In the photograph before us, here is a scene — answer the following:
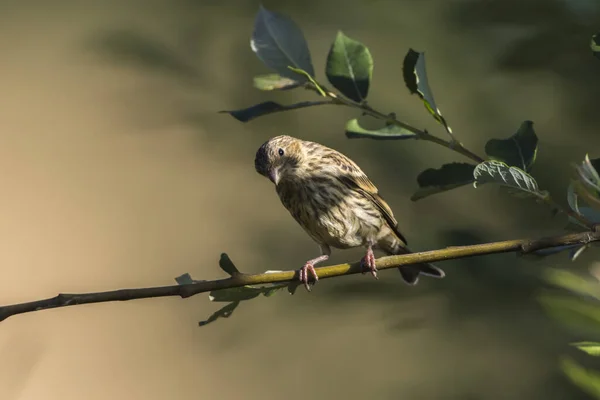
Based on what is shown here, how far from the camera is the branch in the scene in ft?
2.99

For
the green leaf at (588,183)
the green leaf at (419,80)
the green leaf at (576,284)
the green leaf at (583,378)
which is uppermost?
the green leaf at (419,80)

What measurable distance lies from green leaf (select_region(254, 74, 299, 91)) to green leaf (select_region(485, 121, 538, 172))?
30 centimetres

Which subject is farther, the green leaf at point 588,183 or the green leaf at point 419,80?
the green leaf at point 419,80

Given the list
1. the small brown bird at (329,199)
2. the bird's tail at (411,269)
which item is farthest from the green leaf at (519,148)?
the small brown bird at (329,199)

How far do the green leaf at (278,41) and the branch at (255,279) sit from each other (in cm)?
30

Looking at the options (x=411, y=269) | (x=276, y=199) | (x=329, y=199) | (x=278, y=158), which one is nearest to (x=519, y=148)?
(x=411, y=269)

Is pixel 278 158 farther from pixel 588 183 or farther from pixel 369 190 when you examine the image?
pixel 588 183

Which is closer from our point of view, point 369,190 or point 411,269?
point 411,269

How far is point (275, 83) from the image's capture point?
1210 mm

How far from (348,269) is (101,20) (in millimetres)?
4556

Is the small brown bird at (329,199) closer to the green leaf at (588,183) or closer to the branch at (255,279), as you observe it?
the branch at (255,279)

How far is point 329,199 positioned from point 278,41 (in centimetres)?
124

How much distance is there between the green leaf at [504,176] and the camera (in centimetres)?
93

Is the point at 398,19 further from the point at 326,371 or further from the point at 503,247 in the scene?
the point at 326,371
